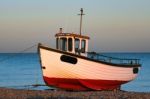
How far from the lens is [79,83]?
33562mm

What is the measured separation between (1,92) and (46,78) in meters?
2.94

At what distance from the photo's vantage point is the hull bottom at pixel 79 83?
33.0 meters

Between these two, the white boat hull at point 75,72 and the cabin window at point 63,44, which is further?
the cabin window at point 63,44

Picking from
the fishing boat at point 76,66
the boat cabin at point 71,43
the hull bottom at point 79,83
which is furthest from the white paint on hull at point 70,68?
the boat cabin at point 71,43

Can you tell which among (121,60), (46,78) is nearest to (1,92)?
(46,78)

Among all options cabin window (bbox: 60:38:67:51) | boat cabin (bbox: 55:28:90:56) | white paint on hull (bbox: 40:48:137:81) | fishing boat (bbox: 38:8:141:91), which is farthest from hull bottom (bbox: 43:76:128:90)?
cabin window (bbox: 60:38:67:51)

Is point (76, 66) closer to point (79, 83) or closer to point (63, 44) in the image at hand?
point (79, 83)

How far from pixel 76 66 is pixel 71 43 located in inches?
58.7

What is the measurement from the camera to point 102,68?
1314 inches

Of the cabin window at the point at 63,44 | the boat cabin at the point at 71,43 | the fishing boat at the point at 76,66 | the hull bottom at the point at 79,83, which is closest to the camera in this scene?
the fishing boat at the point at 76,66

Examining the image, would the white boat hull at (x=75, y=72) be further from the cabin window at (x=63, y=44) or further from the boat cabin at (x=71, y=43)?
the cabin window at (x=63, y=44)

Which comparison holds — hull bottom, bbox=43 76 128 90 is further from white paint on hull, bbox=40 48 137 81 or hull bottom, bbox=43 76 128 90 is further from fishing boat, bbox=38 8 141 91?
white paint on hull, bbox=40 48 137 81

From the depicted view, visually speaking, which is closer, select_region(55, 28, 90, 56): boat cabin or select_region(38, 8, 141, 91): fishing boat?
select_region(38, 8, 141, 91): fishing boat

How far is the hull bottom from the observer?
33.0 m
